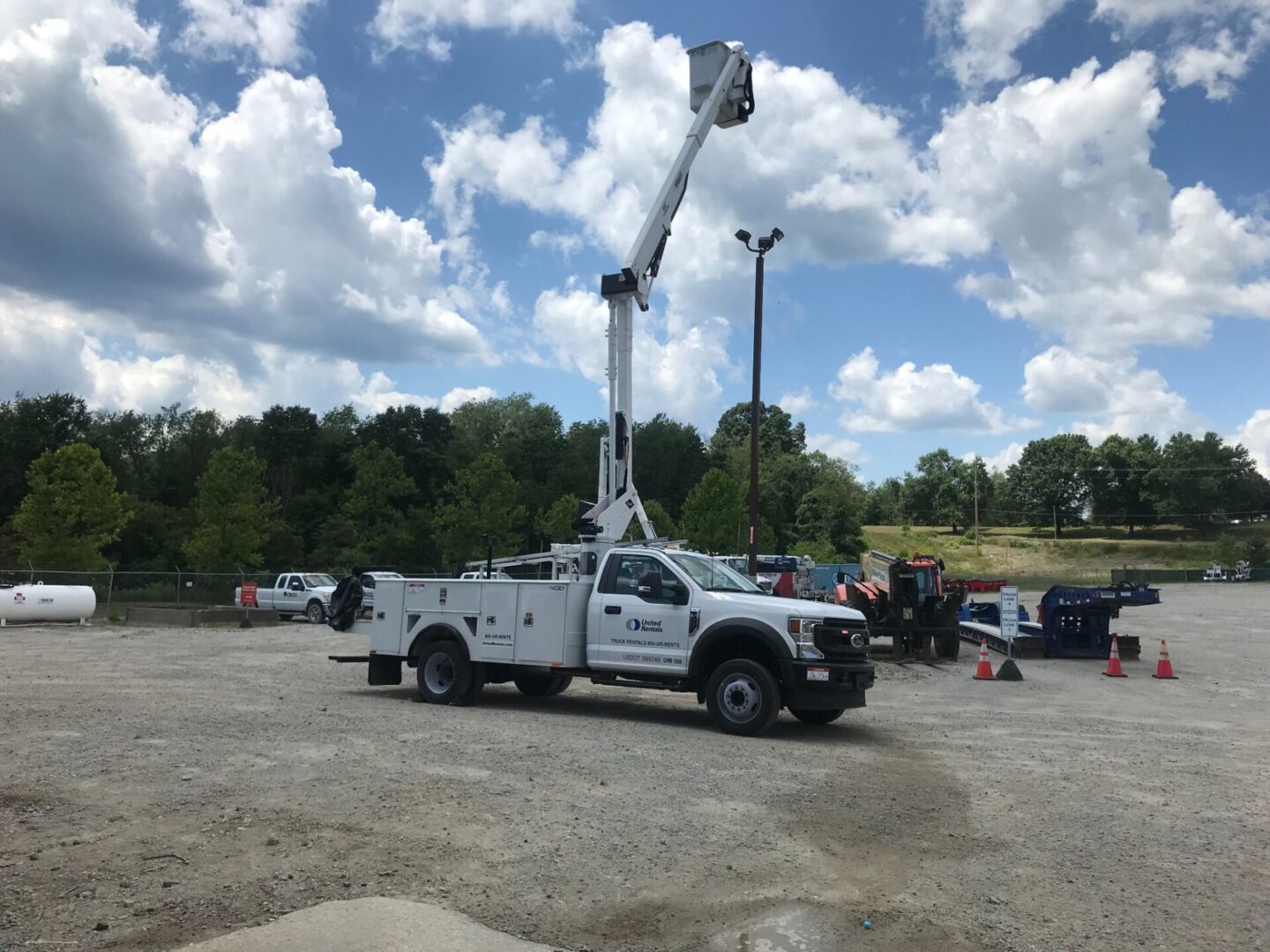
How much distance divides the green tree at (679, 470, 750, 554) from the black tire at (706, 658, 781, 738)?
133 ft

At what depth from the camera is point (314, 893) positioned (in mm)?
5453

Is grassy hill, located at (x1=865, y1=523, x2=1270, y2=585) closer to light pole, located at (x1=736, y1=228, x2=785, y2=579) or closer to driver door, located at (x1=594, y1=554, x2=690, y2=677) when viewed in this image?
light pole, located at (x1=736, y1=228, x2=785, y2=579)

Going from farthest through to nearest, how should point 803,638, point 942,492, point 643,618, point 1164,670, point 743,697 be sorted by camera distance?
point 942,492 < point 1164,670 < point 643,618 < point 743,697 < point 803,638

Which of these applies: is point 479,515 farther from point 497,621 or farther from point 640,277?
point 497,621

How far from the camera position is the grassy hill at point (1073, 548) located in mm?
97625

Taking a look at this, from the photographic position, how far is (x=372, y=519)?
192ft

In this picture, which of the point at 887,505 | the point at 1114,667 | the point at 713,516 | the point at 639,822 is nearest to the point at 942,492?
the point at 887,505

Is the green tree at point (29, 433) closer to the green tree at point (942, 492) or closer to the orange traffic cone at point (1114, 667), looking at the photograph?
the orange traffic cone at point (1114, 667)

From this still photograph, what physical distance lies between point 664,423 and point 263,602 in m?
61.0

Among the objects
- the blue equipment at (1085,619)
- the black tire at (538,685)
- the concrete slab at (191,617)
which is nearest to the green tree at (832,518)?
the concrete slab at (191,617)

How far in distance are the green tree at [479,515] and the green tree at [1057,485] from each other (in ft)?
327

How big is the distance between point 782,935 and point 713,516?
47805mm

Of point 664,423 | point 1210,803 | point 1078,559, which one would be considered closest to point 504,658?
point 1210,803

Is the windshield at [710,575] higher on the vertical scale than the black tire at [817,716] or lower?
higher
